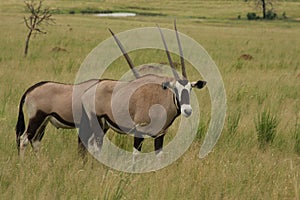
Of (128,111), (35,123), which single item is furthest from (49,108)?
(128,111)

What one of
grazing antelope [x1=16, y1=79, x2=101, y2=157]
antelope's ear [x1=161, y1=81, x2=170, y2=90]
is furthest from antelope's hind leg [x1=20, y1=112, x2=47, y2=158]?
antelope's ear [x1=161, y1=81, x2=170, y2=90]

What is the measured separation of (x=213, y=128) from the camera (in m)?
6.66

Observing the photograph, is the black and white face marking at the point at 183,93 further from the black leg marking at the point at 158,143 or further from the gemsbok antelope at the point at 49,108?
the gemsbok antelope at the point at 49,108

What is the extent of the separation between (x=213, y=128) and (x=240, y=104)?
2.36 m

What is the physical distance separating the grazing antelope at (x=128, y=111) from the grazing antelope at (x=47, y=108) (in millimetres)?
149

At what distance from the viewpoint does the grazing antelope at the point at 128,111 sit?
513 cm

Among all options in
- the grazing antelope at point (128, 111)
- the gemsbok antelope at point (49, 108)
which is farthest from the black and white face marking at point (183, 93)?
the gemsbok antelope at point (49, 108)

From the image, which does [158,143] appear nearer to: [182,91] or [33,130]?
[182,91]

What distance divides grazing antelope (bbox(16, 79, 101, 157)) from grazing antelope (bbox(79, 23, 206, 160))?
15 centimetres

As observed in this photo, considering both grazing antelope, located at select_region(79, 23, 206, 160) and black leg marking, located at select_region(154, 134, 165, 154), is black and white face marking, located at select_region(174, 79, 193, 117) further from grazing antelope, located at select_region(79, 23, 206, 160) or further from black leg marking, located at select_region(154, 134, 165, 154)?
black leg marking, located at select_region(154, 134, 165, 154)

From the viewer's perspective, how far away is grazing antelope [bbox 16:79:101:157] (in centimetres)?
523

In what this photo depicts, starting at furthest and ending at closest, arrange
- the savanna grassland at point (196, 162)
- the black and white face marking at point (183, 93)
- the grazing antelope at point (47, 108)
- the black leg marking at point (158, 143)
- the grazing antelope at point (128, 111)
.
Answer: the black leg marking at point (158, 143) < the grazing antelope at point (47, 108) < the grazing antelope at point (128, 111) < the black and white face marking at point (183, 93) < the savanna grassland at point (196, 162)

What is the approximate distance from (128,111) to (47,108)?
2.84 ft

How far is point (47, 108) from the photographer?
525 cm
